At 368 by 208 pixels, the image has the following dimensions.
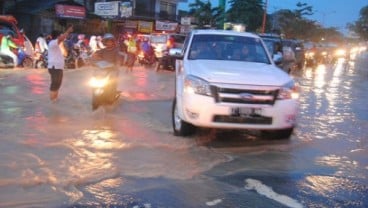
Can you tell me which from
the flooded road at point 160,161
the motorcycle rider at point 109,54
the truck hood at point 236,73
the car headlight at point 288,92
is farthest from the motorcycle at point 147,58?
the car headlight at point 288,92

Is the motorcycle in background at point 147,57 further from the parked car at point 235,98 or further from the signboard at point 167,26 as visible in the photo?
the signboard at point 167,26

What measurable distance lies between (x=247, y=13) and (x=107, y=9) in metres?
27.0

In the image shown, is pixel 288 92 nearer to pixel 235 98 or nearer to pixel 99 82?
pixel 235 98

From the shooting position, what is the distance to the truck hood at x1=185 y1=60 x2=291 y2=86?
7688mm

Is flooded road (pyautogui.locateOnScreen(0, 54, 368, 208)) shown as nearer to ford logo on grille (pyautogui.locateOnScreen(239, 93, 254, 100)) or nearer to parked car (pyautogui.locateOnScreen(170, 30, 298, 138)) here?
parked car (pyautogui.locateOnScreen(170, 30, 298, 138))

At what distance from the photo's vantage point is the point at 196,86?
7.79 metres

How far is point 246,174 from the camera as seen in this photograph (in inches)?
257

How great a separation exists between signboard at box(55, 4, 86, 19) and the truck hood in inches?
998

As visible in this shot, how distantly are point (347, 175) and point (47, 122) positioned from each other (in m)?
5.09

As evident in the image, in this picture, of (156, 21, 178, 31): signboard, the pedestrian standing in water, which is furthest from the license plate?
(156, 21, 178, 31): signboard

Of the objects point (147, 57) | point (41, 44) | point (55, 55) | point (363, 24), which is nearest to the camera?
point (55, 55)

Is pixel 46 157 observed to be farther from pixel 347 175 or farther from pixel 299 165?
pixel 347 175

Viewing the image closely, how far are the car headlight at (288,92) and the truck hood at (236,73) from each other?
0.22 ft

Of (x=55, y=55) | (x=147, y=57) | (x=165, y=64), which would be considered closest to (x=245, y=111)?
(x=55, y=55)
